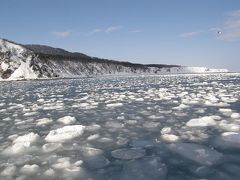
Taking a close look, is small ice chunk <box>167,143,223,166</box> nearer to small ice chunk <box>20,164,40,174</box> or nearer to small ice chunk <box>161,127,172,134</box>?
small ice chunk <box>161,127,172,134</box>

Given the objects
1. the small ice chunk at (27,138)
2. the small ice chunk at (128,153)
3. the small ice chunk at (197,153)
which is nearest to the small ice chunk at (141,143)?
the small ice chunk at (128,153)

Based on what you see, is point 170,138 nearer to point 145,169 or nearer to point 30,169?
point 145,169

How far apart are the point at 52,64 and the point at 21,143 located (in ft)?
233

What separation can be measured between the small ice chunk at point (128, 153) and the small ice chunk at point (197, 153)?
478mm

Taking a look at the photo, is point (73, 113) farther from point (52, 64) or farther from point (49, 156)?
point (52, 64)

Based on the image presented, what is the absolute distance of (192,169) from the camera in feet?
12.7

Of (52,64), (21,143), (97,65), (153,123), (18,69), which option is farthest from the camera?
(97,65)

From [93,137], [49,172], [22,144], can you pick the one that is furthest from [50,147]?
[49,172]

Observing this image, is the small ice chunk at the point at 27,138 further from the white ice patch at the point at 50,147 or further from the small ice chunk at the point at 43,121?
the small ice chunk at the point at 43,121

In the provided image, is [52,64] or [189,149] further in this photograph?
[52,64]

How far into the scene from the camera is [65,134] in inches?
229

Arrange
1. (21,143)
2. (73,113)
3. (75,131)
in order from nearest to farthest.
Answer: (21,143), (75,131), (73,113)

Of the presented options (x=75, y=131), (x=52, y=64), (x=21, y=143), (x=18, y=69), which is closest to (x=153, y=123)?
(x=75, y=131)

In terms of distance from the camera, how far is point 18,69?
52.2m
